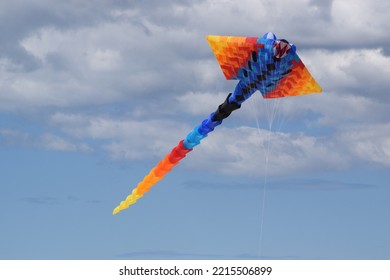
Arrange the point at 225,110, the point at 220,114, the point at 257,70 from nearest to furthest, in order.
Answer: the point at 257,70 → the point at 225,110 → the point at 220,114

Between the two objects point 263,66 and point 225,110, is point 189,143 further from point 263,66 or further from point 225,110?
point 263,66

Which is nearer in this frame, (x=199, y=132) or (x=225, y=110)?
(x=225, y=110)

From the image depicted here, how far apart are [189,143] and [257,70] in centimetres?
1495

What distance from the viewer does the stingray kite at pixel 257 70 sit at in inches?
2530

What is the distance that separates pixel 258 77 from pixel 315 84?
569 centimetres

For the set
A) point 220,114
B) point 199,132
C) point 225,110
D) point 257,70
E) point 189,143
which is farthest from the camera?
point 189,143

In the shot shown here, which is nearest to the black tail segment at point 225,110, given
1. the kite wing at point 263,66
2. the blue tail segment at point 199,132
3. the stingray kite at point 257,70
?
the stingray kite at point 257,70

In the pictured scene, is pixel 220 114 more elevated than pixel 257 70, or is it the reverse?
pixel 257 70

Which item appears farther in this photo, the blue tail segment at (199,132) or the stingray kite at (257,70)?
the blue tail segment at (199,132)

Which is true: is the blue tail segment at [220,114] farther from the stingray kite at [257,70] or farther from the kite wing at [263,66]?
the kite wing at [263,66]

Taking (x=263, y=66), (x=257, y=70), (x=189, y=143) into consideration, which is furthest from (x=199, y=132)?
(x=263, y=66)

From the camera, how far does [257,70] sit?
67438mm

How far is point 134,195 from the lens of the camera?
91.5m

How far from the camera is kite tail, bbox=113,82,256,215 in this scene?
234 feet
